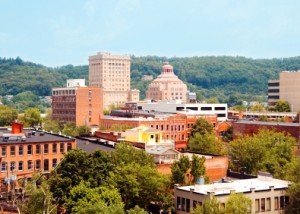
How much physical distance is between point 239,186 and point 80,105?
118369 millimetres

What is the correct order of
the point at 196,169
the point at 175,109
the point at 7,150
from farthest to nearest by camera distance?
the point at 175,109, the point at 7,150, the point at 196,169

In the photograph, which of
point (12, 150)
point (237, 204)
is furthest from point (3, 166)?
point (237, 204)

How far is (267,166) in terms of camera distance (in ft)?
285

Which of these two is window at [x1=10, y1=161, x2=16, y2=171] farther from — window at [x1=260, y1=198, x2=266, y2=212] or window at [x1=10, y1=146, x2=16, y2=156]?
window at [x1=260, y1=198, x2=266, y2=212]

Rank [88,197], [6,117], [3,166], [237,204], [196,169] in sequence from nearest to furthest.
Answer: [237,204]
[88,197]
[196,169]
[3,166]
[6,117]

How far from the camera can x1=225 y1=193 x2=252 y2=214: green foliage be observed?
5238 cm

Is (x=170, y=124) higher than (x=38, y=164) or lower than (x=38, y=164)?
higher

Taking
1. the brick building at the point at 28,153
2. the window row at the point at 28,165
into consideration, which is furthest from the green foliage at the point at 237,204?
the window row at the point at 28,165

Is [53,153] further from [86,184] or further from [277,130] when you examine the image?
[277,130]

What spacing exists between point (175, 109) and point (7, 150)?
352 feet

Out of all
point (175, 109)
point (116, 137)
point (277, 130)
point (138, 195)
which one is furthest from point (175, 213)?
point (175, 109)

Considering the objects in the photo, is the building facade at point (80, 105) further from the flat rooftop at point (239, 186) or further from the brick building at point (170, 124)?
the flat rooftop at point (239, 186)

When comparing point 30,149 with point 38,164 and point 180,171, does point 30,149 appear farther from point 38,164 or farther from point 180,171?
point 180,171

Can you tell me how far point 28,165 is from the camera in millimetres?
82562
